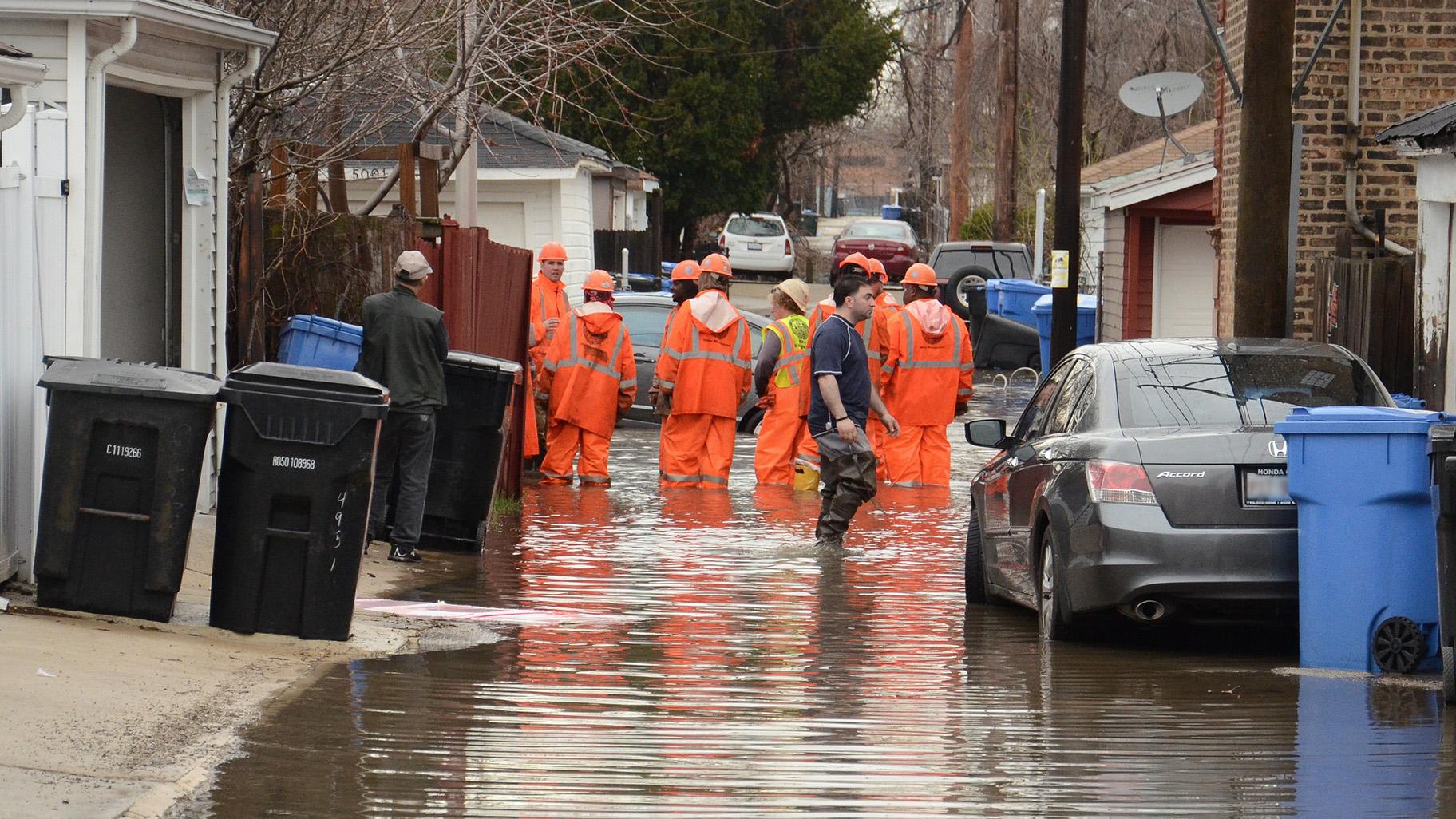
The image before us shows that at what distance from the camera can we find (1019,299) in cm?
2942

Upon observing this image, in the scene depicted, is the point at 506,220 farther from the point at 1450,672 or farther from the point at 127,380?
the point at 1450,672

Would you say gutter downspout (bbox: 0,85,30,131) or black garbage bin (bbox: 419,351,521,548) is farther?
black garbage bin (bbox: 419,351,521,548)

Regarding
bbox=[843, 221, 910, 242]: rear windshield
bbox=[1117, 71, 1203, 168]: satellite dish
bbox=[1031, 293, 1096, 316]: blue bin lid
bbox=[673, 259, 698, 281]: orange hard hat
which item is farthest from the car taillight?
bbox=[843, 221, 910, 242]: rear windshield

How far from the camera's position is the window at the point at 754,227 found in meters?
47.7

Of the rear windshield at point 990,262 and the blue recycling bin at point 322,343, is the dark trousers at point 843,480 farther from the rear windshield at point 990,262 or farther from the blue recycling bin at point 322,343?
the rear windshield at point 990,262

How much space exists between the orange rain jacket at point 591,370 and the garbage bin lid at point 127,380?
7.80 meters

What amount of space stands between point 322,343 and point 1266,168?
5500 mm

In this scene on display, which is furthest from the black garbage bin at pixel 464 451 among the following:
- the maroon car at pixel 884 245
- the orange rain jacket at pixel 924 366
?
the maroon car at pixel 884 245

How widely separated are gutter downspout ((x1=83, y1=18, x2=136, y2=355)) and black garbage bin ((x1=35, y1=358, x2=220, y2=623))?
6.39 ft

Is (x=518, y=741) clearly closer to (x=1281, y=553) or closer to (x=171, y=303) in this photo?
(x=1281, y=553)

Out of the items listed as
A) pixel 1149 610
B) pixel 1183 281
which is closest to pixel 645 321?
pixel 1183 281

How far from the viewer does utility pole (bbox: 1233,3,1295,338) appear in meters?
11.2

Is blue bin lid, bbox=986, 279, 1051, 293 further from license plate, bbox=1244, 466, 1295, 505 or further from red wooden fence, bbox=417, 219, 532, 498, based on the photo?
license plate, bbox=1244, 466, 1295, 505

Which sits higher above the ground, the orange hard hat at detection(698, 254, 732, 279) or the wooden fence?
the orange hard hat at detection(698, 254, 732, 279)
